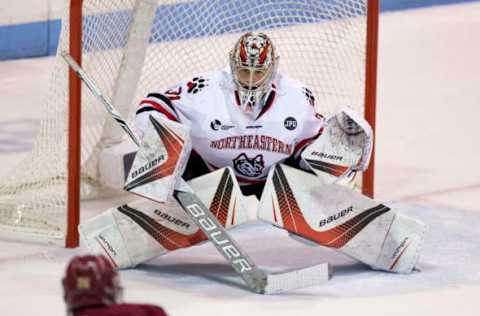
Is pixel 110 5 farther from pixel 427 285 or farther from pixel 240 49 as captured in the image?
pixel 427 285

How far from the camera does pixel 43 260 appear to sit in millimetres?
5352

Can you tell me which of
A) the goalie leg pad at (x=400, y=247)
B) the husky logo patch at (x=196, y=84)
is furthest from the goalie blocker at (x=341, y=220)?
the husky logo patch at (x=196, y=84)

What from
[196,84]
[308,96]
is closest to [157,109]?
[196,84]

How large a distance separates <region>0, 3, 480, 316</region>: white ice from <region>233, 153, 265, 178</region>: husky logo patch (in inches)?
14.2

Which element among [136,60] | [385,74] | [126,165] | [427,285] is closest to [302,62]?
[136,60]

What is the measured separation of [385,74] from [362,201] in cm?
400

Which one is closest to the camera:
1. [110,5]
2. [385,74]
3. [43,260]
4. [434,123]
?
[43,260]

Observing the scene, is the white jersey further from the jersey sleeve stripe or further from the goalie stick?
Result: the goalie stick

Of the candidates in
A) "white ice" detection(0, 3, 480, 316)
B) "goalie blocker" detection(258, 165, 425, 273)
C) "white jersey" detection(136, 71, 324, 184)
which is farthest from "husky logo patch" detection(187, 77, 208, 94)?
Answer: "white ice" detection(0, 3, 480, 316)

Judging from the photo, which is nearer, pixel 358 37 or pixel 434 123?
pixel 358 37

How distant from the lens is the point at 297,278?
4.97 meters

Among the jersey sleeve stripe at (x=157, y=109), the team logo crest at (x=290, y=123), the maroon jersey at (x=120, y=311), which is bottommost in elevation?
the maroon jersey at (x=120, y=311)

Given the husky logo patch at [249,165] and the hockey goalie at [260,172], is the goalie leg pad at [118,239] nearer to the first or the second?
the hockey goalie at [260,172]

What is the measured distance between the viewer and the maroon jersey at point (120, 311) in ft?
9.32
